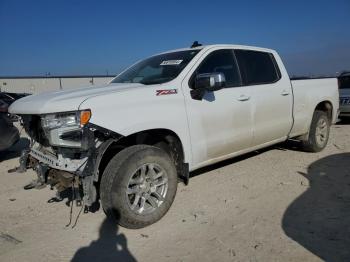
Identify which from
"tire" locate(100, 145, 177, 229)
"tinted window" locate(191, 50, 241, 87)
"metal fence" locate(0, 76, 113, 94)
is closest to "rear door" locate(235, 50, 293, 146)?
"tinted window" locate(191, 50, 241, 87)

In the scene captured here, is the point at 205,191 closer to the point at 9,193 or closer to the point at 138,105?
the point at 138,105

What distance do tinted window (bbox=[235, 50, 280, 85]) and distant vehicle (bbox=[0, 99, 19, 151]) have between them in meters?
4.67

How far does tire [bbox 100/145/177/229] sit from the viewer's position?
11.6 ft

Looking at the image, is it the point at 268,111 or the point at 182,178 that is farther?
the point at 268,111

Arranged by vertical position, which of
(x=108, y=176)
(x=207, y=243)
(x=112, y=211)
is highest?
(x=108, y=176)

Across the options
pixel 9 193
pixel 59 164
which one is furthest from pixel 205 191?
pixel 9 193

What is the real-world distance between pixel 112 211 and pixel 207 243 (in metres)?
1.00

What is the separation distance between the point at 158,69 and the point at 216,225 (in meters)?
2.20

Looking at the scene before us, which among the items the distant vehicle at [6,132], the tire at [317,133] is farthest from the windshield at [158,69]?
the tire at [317,133]

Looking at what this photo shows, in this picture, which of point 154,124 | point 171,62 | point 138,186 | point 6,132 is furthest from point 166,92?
point 6,132

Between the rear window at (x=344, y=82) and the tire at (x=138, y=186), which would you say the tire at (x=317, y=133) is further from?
the rear window at (x=344, y=82)

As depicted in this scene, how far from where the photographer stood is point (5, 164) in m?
7.11

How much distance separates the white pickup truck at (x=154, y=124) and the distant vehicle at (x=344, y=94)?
582cm

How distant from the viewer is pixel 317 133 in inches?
265
